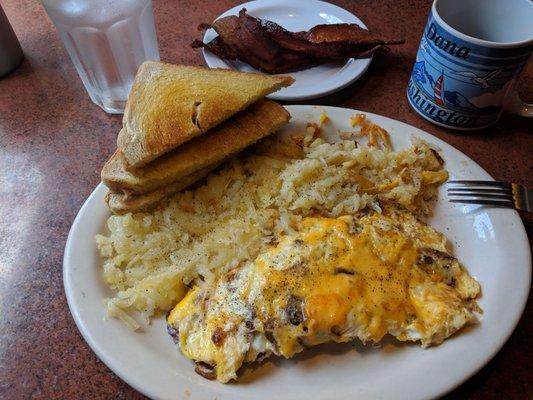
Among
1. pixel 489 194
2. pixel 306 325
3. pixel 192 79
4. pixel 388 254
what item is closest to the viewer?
pixel 306 325

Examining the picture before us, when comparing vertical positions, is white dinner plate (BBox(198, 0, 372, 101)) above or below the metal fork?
above

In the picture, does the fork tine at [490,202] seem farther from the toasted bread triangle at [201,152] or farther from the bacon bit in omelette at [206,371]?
the bacon bit in omelette at [206,371]

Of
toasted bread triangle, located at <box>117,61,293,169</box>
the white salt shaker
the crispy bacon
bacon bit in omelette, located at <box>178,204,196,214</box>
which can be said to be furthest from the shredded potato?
the white salt shaker

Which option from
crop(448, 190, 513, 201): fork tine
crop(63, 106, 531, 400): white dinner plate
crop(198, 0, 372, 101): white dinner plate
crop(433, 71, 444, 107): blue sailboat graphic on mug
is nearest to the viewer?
crop(63, 106, 531, 400): white dinner plate

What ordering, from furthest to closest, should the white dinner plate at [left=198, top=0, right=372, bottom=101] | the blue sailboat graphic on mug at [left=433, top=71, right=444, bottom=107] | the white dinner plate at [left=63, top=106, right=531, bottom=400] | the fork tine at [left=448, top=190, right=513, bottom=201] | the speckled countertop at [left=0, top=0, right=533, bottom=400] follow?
the white dinner plate at [left=198, top=0, right=372, bottom=101]
the blue sailboat graphic on mug at [left=433, top=71, right=444, bottom=107]
the fork tine at [left=448, top=190, right=513, bottom=201]
the speckled countertop at [left=0, top=0, right=533, bottom=400]
the white dinner plate at [left=63, top=106, right=531, bottom=400]

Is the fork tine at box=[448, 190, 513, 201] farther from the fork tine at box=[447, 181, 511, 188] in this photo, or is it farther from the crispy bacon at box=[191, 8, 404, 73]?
the crispy bacon at box=[191, 8, 404, 73]

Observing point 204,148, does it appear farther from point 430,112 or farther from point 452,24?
point 452,24

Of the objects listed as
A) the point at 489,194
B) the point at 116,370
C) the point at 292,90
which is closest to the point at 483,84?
the point at 489,194

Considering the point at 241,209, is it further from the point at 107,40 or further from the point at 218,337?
the point at 107,40
